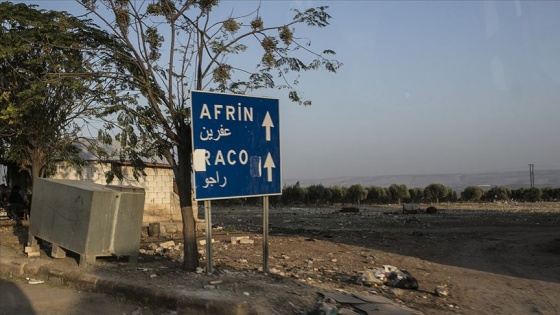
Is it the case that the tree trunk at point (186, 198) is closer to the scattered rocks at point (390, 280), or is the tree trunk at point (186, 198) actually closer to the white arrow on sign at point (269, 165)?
the white arrow on sign at point (269, 165)

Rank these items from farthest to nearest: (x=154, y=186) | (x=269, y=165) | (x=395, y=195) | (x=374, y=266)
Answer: (x=395, y=195) → (x=154, y=186) → (x=374, y=266) → (x=269, y=165)

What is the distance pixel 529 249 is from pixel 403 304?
9578mm

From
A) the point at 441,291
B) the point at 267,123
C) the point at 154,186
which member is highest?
the point at 267,123

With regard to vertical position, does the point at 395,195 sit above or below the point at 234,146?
below

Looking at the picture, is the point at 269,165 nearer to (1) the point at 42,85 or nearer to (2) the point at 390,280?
(2) the point at 390,280

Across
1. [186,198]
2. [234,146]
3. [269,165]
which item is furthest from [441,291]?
[186,198]

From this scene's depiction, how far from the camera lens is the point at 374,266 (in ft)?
37.6

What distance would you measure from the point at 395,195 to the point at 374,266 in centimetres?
4200

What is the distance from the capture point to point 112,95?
8141 millimetres

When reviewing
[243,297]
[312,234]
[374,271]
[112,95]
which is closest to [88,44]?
[112,95]

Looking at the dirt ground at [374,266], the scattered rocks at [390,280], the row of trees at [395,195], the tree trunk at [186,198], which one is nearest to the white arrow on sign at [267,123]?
the tree trunk at [186,198]

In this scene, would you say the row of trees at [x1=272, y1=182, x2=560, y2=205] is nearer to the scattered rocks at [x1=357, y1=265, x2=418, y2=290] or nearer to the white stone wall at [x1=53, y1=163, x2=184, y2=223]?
the white stone wall at [x1=53, y1=163, x2=184, y2=223]

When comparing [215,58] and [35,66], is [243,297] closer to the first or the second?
[215,58]

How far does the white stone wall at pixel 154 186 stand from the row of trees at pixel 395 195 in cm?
3066
